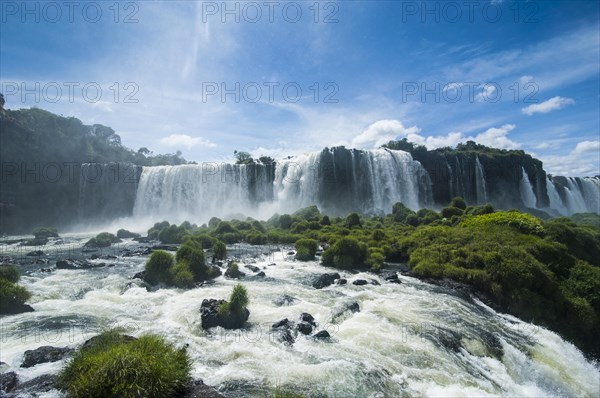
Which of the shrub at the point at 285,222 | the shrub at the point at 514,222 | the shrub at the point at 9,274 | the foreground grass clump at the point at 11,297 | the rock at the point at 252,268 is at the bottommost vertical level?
the rock at the point at 252,268

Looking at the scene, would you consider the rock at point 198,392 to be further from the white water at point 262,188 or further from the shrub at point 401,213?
the white water at point 262,188

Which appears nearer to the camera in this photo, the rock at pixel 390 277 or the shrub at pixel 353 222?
the rock at pixel 390 277

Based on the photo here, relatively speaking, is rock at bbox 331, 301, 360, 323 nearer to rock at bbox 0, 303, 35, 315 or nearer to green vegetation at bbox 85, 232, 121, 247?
rock at bbox 0, 303, 35, 315

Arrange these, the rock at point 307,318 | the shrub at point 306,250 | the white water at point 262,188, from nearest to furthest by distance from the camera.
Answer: the rock at point 307,318, the shrub at point 306,250, the white water at point 262,188

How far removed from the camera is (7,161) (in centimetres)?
6384

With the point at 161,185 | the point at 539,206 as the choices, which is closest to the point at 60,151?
the point at 161,185

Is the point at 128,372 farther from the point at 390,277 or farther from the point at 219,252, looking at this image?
the point at 219,252

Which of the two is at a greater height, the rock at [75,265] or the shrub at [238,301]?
the shrub at [238,301]

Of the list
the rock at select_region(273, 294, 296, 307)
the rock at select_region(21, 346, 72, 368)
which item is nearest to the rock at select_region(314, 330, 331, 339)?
the rock at select_region(273, 294, 296, 307)

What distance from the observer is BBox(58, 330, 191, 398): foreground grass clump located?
19.3 feet

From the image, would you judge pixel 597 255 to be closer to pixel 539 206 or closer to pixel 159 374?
pixel 159 374

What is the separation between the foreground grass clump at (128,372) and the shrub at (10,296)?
832cm

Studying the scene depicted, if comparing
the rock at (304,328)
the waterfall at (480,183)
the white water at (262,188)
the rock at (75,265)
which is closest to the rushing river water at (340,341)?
the rock at (304,328)

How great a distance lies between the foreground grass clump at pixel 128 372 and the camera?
5.89m
